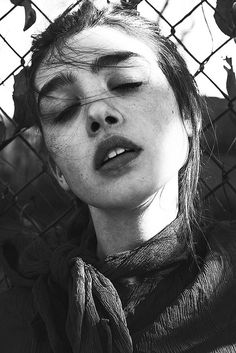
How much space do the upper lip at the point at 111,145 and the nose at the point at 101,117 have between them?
0.03 metres

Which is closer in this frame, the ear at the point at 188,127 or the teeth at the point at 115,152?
the teeth at the point at 115,152

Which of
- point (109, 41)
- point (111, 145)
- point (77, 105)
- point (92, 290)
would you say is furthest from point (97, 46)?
point (92, 290)

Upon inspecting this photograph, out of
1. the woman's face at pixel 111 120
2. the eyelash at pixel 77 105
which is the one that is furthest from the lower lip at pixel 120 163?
the eyelash at pixel 77 105

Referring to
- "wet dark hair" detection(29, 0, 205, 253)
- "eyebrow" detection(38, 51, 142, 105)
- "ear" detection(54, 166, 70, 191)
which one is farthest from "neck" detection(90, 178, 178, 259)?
"eyebrow" detection(38, 51, 142, 105)

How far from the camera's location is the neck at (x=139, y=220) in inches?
64.9

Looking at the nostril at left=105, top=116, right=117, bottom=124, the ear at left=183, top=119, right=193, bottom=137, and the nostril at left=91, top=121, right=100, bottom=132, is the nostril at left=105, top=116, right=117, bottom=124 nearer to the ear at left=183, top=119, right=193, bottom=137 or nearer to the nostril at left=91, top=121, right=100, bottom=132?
the nostril at left=91, top=121, right=100, bottom=132

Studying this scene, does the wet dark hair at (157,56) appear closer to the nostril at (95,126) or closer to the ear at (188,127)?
the ear at (188,127)

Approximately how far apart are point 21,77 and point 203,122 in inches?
19.9

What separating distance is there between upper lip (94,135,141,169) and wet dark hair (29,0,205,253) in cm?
19

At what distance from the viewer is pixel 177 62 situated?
1.79 m

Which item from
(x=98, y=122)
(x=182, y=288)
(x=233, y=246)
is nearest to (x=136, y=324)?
(x=182, y=288)

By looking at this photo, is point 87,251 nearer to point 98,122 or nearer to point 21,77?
point 98,122

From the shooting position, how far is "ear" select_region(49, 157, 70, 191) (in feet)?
6.01

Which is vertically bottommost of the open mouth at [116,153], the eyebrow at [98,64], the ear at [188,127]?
the ear at [188,127]
